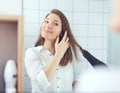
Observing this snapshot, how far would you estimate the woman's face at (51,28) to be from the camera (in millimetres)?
847

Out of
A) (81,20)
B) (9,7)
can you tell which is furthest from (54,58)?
(9,7)

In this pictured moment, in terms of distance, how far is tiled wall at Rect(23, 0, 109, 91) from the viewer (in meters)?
0.85

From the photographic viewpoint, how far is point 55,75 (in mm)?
837

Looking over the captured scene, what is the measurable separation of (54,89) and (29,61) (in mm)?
145

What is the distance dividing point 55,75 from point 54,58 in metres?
0.07

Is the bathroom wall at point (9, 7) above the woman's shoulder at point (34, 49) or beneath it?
above

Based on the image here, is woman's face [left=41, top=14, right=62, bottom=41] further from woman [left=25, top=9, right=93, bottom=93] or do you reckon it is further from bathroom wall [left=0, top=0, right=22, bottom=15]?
bathroom wall [left=0, top=0, right=22, bottom=15]

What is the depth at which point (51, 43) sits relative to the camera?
85 cm

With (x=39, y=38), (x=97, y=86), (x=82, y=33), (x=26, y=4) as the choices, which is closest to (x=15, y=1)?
(x=26, y=4)

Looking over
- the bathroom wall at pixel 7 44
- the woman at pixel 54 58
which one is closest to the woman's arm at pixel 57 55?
the woman at pixel 54 58

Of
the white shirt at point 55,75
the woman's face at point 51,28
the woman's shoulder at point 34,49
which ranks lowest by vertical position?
the white shirt at point 55,75

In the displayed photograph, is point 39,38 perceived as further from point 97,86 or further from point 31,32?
point 97,86

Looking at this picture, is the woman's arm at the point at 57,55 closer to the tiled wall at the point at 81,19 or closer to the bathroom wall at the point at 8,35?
the tiled wall at the point at 81,19

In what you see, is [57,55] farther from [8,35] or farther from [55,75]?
[8,35]
